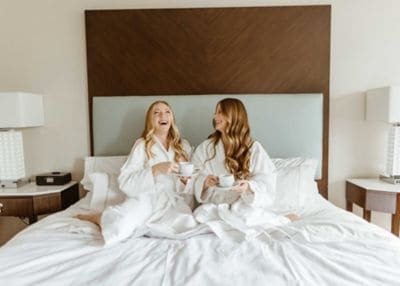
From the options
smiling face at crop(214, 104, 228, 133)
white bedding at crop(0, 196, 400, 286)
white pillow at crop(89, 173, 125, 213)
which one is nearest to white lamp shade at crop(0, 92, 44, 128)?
white pillow at crop(89, 173, 125, 213)

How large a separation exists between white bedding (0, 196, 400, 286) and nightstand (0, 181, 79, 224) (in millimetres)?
714

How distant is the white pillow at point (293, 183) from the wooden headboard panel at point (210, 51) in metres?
0.38

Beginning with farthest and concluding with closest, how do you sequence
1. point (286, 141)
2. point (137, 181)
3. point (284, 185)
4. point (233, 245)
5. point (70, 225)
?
point (286, 141) → point (284, 185) → point (137, 181) → point (70, 225) → point (233, 245)

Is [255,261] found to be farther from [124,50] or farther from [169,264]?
[124,50]

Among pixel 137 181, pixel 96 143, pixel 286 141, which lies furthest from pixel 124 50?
pixel 286 141

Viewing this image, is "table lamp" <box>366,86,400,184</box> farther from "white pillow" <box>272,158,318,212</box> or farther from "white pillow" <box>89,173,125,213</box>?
"white pillow" <box>89,173,125,213</box>

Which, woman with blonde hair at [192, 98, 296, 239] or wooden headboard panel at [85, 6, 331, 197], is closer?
woman with blonde hair at [192, 98, 296, 239]

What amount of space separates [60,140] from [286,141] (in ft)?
5.95

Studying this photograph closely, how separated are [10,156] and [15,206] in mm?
377

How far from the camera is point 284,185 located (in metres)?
2.17

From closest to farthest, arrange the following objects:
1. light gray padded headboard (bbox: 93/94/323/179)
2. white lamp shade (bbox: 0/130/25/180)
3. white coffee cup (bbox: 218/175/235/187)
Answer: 1. white coffee cup (bbox: 218/175/235/187)
2. white lamp shade (bbox: 0/130/25/180)
3. light gray padded headboard (bbox: 93/94/323/179)

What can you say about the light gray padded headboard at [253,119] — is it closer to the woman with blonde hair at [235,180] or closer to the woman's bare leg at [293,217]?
the woman with blonde hair at [235,180]

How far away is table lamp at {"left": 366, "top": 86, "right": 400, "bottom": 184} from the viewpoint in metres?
2.28

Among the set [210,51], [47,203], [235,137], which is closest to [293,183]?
[235,137]
